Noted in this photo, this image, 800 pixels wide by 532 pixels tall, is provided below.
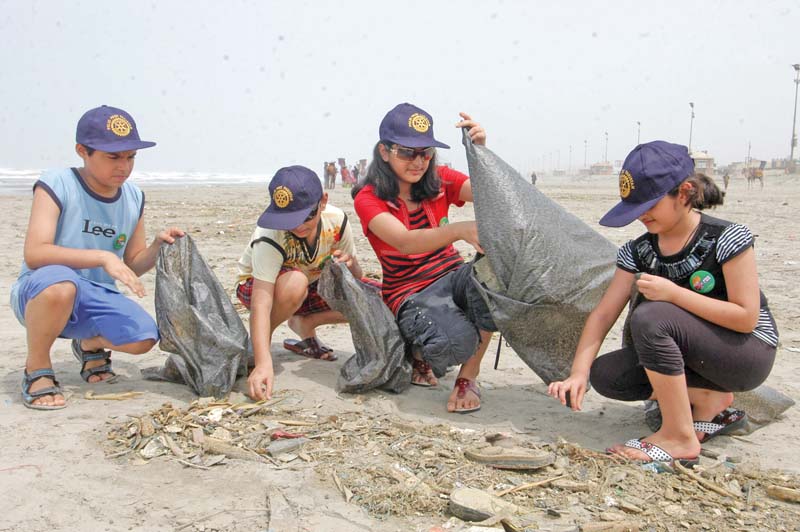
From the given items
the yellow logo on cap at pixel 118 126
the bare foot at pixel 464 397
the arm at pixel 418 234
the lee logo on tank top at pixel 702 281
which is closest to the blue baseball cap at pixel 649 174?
the lee logo on tank top at pixel 702 281

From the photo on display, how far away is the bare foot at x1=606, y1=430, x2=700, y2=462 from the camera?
8.25 ft

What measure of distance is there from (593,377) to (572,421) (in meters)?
0.24

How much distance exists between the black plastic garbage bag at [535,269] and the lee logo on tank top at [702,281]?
1.51 ft

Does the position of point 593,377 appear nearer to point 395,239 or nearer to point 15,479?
point 395,239

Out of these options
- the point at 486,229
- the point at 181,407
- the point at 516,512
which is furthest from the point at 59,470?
the point at 486,229

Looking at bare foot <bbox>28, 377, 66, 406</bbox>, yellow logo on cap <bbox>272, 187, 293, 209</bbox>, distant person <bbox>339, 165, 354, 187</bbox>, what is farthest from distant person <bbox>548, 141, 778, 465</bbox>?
distant person <bbox>339, 165, 354, 187</bbox>

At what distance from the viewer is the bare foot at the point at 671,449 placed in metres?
2.52

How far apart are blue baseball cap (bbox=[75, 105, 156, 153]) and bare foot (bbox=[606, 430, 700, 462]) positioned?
7.78ft

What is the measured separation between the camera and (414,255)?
342 cm

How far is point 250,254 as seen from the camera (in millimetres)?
3650

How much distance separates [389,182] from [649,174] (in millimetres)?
1293

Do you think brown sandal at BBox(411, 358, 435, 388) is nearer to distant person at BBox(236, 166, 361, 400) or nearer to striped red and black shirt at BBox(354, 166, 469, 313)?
striped red and black shirt at BBox(354, 166, 469, 313)

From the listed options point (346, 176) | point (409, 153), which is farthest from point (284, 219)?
point (346, 176)

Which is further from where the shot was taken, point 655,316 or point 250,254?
point 250,254
